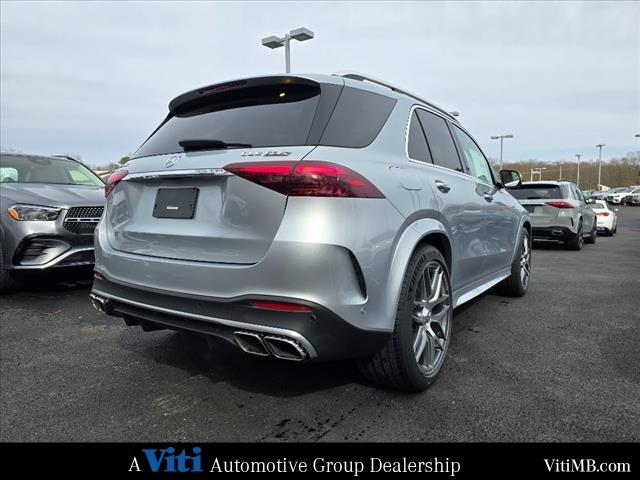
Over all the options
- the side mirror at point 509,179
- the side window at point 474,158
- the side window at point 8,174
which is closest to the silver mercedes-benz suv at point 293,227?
the side window at point 474,158

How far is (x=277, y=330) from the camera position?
181 cm

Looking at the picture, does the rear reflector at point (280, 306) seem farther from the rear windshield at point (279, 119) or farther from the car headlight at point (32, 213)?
the car headlight at point (32, 213)

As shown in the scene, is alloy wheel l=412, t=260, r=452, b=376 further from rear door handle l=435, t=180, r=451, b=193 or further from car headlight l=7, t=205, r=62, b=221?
car headlight l=7, t=205, r=62, b=221

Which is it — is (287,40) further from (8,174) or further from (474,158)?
(474,158)

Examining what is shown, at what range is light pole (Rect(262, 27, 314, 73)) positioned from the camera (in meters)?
11.2

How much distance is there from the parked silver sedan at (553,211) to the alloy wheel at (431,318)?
7.81 meters

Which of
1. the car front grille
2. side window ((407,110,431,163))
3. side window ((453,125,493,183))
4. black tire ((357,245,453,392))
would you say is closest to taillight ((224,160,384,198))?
black tire ((357,245,453,392))

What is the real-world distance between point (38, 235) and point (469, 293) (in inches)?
161

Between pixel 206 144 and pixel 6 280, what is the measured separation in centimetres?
357

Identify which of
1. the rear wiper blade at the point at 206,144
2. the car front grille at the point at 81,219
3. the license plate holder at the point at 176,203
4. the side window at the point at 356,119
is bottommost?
the car front grille at the point at 81,219

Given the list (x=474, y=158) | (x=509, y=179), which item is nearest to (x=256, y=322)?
(x=474, y=158)
